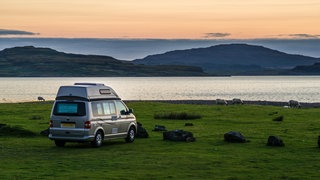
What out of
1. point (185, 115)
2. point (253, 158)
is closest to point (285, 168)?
point (253, 158)

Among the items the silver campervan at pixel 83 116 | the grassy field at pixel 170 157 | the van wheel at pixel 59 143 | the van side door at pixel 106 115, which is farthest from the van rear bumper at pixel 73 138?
the van side door at pixel 106 115

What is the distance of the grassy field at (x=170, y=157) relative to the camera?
71.8 ft

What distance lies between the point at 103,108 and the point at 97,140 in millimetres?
1781

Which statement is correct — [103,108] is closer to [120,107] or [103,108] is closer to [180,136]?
[120,107]

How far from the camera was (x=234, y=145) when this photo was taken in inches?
1251

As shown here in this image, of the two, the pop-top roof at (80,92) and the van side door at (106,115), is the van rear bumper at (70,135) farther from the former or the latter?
the pop-top roof at (80,92)

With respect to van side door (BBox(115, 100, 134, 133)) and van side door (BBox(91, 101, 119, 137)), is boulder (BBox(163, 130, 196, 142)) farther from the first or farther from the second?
van side door (BBox(91, 101, 119, 137))

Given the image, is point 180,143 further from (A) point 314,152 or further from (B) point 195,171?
(B) point 195,171

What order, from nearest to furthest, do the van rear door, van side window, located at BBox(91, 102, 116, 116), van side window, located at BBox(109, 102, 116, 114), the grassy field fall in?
the grassy field → the van rear door → van side window, located at BBox(91, 102, 116, 116) → van side window, located at BBox(109, 102, 116, 114)

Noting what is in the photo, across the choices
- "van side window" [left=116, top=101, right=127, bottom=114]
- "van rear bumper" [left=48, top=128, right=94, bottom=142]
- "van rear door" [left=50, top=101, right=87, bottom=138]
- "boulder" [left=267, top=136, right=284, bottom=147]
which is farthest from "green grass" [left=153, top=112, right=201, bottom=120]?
"van rear bumper" [left=48, top=128, right=94, bottom=142]

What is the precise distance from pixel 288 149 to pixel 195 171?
29.9 ft

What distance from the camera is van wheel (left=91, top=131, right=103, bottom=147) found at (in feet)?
101

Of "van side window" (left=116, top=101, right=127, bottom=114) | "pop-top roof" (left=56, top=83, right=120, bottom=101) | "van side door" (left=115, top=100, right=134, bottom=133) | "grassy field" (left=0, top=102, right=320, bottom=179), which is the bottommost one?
"grassy field" (left=0, top=102, right=320, bottom=179)

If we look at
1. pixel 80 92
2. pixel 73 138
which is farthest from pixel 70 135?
pixel 80 92
